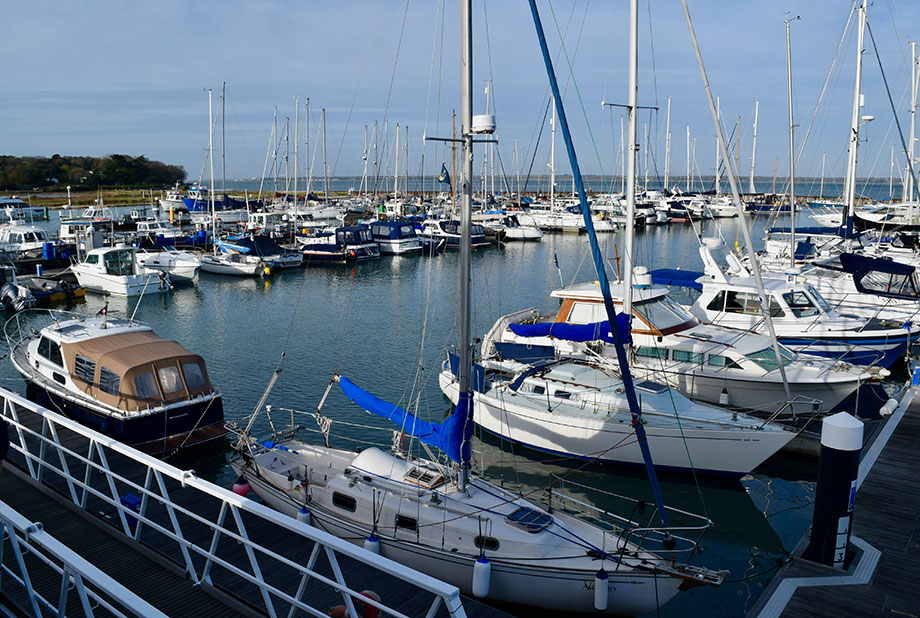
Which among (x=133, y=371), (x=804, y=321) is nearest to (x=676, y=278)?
(x=804, y=321)

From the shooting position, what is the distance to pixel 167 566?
823cm

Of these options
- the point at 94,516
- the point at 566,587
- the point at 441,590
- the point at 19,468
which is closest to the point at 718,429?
the point at 566,587

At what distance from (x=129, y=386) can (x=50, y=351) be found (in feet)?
11.3

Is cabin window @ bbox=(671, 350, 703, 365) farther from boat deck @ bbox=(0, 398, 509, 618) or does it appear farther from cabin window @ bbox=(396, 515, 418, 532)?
boat deck @ bbox=(0, 398, 509, 618)

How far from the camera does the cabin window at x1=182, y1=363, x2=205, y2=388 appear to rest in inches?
631

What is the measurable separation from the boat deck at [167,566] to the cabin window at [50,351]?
5685mm

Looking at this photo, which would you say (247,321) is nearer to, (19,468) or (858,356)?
(19,468)

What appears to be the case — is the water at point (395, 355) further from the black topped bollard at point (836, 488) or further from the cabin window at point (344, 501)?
the black topped bollard at point (836, 488)

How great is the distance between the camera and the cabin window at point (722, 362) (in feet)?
57.7

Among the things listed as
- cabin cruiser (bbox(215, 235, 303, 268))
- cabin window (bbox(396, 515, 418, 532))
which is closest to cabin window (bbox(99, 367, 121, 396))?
cabin window (bbox(396, 515, 418, 532))

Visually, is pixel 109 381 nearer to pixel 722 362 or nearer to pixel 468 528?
pixel 468 528

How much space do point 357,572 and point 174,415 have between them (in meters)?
7.93

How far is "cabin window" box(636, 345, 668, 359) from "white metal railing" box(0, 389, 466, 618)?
10997mm

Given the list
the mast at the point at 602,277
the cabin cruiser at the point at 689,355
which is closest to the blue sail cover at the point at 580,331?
the cabin cruiser at the point at 689,355
